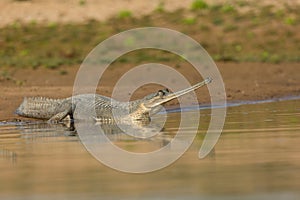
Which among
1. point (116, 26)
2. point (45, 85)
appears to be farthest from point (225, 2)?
point (45, 85)

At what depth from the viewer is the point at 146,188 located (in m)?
7.78

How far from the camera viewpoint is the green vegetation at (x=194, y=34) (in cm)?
2567

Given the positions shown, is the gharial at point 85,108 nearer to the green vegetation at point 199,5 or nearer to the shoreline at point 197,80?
the shoreline at point 197,80

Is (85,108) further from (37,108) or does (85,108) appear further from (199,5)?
(199,5)

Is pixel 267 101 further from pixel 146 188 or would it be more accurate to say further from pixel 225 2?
pixel 225 2

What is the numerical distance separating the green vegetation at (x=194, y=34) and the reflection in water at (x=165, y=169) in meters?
11.9

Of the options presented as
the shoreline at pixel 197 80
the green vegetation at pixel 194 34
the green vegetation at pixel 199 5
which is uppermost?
the green vegetation at pixel 199 5

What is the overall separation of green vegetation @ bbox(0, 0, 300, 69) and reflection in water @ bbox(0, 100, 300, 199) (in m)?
11.9

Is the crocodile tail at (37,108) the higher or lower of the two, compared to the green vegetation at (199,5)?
lower

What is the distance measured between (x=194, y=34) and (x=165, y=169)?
19.8 metres

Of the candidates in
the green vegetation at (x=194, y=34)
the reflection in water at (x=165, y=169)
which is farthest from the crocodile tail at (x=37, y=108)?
the green vegetation at (x=194, y=34)

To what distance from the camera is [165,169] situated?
889 centimetres

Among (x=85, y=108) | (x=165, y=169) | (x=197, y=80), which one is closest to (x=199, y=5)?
(x=197, y=80)

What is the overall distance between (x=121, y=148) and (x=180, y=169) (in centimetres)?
193
